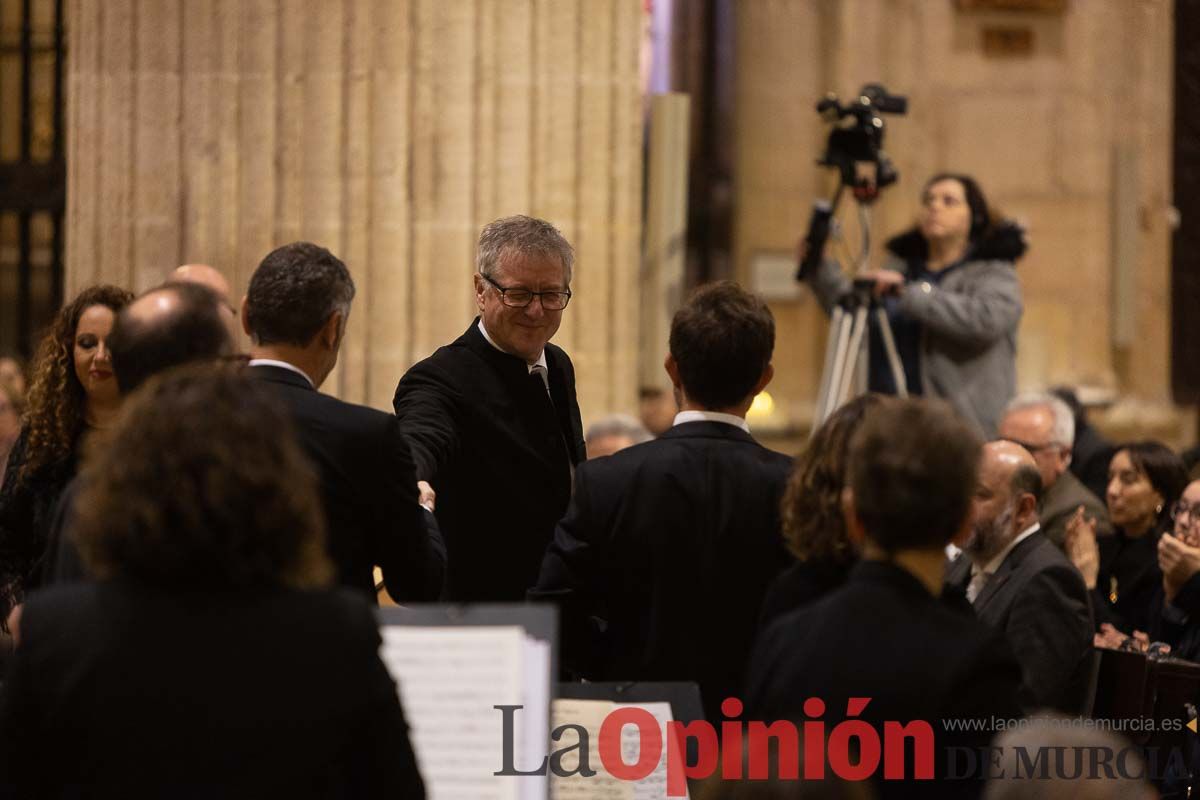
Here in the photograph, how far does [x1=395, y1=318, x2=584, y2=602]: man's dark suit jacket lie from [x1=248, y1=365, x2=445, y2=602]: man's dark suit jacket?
0.88m

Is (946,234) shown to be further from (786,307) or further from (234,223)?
(234,223)

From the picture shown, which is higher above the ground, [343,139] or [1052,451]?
[343,139]

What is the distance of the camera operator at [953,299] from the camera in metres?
7.06

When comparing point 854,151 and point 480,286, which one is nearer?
point 480,286

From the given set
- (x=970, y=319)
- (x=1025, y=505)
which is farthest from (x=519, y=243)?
(x=970, y=319)

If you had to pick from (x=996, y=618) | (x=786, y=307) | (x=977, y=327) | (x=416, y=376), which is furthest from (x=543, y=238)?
(x=786, y=307)

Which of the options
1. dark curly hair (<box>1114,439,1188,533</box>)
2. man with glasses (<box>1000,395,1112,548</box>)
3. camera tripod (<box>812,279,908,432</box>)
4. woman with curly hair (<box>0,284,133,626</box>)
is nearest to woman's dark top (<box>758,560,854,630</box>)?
woman with curly hair (<box>0,284,133,626</box>)

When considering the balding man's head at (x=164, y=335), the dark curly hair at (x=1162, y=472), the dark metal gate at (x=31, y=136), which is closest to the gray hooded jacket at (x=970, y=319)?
the dark curly hair at (x=1162, y=472)

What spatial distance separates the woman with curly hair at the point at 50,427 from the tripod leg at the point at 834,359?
348 cm

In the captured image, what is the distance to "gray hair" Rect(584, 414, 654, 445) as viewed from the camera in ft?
21.1

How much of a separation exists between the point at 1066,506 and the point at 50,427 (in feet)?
10.9

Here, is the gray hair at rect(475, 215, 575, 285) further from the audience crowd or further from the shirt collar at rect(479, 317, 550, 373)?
the shirt collar at rect(479, 317, 550, 373)

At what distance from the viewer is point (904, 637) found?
266cm

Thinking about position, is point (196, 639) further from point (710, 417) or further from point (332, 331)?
→ point (710, 417)
